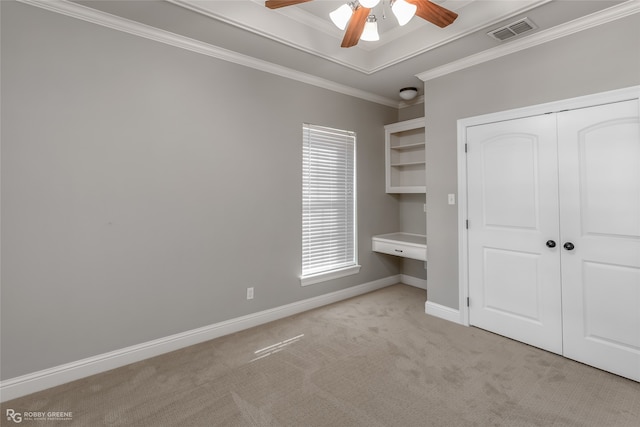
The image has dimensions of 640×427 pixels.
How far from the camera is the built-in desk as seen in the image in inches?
149

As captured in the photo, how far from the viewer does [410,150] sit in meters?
4.69

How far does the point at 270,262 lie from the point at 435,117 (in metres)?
2.45

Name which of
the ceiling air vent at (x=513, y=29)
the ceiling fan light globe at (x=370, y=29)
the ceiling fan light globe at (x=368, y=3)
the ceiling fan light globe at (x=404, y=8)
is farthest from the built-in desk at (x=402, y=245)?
the ceiling fan light globe at (x=368, y=3)

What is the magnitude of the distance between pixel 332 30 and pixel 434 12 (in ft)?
4.72

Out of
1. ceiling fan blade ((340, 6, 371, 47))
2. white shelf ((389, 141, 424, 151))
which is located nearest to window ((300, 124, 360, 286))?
white shelf ((389, 141, 424, 151))

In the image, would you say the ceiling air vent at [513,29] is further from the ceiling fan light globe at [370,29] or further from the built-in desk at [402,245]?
the built-in desk at [402,245]

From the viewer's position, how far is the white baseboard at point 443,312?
3.31 m

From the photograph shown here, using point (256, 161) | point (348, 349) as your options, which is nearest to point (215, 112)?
point (256, 161)

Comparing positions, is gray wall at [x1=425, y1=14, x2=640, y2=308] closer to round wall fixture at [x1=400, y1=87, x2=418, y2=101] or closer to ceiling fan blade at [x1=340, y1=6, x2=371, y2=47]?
round wall fixture at [x1=400, y1=87, x2=418, y2=101]

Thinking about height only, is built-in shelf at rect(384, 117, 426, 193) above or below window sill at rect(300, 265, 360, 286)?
above

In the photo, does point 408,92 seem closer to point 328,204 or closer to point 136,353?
point 328,204

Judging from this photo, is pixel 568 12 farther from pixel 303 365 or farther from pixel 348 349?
pixel 303 365

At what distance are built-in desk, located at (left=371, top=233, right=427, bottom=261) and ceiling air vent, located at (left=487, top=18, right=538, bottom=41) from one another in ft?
7.27

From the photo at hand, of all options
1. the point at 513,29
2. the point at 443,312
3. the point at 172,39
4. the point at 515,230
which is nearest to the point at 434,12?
the point at 513,29
